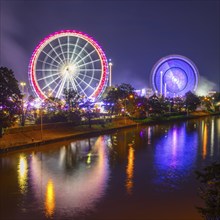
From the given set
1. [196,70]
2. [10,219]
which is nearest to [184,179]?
[10,219]

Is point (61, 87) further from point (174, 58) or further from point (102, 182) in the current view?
point (174, 58)

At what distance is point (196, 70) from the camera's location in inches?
2408

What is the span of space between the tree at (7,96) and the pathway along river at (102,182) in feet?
6.78

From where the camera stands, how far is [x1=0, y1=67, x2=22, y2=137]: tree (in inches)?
811

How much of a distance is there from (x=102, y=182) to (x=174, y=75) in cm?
5212

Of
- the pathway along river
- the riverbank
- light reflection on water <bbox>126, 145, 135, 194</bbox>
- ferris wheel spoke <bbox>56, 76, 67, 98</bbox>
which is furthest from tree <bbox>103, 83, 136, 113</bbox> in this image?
light reflection on water <bbox>126, 145, 135, 194</bbox>

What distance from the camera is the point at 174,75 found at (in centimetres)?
6356

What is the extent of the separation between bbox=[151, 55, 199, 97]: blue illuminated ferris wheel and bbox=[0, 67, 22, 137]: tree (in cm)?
4409

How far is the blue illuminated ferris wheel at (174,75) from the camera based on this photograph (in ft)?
204

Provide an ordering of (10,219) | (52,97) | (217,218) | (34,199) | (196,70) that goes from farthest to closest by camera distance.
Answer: (196,70)
(52,97)
(34,199)
(10,219)
(217,218)

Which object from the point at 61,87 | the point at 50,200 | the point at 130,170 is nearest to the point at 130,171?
the point at 130,170

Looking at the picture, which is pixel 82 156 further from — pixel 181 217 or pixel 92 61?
pixel 92 61

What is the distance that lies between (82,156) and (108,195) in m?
7.51

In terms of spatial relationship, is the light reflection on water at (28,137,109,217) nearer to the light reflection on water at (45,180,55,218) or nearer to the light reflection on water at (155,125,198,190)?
the light reflection on water at (45,180,55,218)
